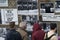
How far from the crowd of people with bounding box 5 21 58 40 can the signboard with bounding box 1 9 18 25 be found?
43 centimetres

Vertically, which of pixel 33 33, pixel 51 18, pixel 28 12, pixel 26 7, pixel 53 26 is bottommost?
pixel 33 33

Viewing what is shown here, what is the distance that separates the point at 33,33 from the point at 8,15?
0.75 m

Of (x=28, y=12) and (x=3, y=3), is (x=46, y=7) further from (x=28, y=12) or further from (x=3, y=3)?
(x=3, y=3)

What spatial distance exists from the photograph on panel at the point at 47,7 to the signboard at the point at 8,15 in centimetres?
59

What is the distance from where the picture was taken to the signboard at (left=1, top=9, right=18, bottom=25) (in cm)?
689

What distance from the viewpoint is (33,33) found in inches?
260

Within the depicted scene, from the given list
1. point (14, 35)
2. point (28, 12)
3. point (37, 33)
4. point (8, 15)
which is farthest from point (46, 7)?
point (14, 35)

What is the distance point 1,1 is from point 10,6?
25 cm

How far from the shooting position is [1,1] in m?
6.92

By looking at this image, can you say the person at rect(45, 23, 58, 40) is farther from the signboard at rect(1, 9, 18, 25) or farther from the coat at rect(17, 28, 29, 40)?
the signboard at rect(1, 9, 18, 25)

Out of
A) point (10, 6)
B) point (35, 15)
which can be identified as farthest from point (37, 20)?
point (10, 6)

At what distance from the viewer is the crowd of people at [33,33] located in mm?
5957

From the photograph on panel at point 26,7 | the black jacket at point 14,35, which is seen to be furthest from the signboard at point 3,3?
the black jacket at point 14,35

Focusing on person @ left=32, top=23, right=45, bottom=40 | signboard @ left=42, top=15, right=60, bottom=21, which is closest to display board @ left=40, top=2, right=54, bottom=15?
signboard @ left=42, top=15, right=60, bottom=21
